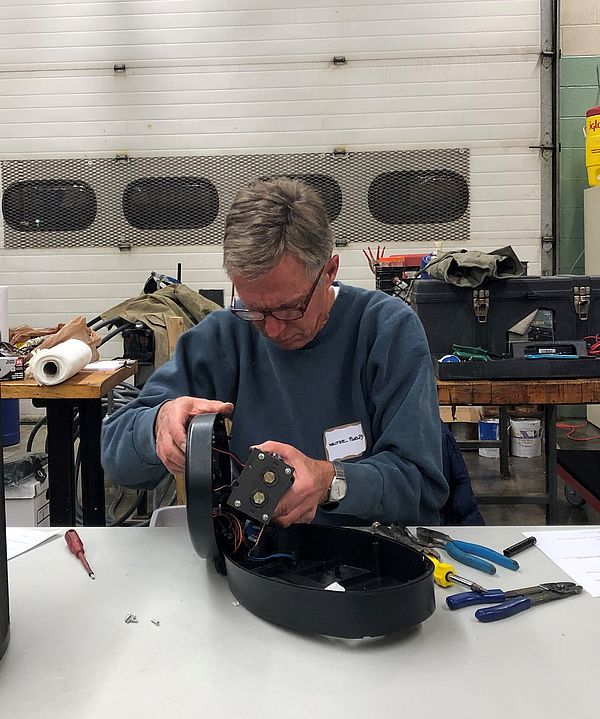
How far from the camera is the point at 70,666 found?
2.58ft

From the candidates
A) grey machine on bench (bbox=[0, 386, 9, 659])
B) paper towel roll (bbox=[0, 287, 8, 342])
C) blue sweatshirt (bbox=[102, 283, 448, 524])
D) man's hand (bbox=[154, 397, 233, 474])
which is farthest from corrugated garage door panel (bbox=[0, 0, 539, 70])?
grey machine on bench (bbox=[0, 386, 9, 659])

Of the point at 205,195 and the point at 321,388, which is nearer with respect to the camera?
the point at 321,388

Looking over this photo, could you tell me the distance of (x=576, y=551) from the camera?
3.57 feet

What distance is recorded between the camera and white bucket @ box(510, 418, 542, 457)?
409 centimetres

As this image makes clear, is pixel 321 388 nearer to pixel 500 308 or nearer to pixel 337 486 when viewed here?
pixel 337 486

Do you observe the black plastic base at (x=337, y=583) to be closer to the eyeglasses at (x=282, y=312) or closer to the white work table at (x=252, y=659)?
the white work table at (x=252, y=659)

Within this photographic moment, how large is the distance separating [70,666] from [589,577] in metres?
0.69

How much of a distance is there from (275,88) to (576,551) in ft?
13.6

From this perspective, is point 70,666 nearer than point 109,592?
Yes

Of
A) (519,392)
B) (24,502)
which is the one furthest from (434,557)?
(24,502)

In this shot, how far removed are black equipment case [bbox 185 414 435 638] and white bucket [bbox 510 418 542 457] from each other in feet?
10.9

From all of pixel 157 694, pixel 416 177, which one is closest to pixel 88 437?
pixel 157 694

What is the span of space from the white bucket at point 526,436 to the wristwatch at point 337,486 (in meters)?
3.24

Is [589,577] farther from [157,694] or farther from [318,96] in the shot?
[318,96]
